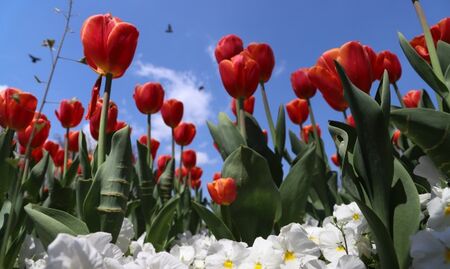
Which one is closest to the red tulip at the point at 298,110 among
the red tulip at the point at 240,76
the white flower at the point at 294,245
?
the red tulip at the point at 240,76

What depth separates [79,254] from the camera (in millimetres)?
907

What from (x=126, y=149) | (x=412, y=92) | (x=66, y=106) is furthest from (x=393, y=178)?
(x=66, y=106)

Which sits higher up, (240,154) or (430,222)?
(240,154)

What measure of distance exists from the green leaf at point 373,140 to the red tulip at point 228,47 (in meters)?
1.45

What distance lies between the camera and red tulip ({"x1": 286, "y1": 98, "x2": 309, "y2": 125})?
3.72 m

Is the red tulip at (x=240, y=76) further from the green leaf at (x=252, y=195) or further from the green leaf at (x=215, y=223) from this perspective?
the green leaf at (x=215, y=223)

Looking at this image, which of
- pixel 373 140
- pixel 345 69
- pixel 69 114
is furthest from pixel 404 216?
pixel 69 114

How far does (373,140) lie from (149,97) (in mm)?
2059

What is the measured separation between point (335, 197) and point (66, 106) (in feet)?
6.72

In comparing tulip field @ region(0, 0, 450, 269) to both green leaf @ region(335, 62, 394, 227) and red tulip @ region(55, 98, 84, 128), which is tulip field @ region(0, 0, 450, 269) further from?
red tulip @ region(55, 98, 84, 128)

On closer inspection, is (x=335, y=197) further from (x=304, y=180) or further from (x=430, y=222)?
(x=430, y=222)

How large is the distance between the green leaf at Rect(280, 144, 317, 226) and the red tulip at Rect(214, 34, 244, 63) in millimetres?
915

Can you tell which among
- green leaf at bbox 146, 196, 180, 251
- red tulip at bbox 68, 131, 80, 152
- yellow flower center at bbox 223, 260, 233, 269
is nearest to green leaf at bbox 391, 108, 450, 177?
yellow flower center at bbox 223, 260, 233, 269

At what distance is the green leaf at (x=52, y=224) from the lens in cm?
133
